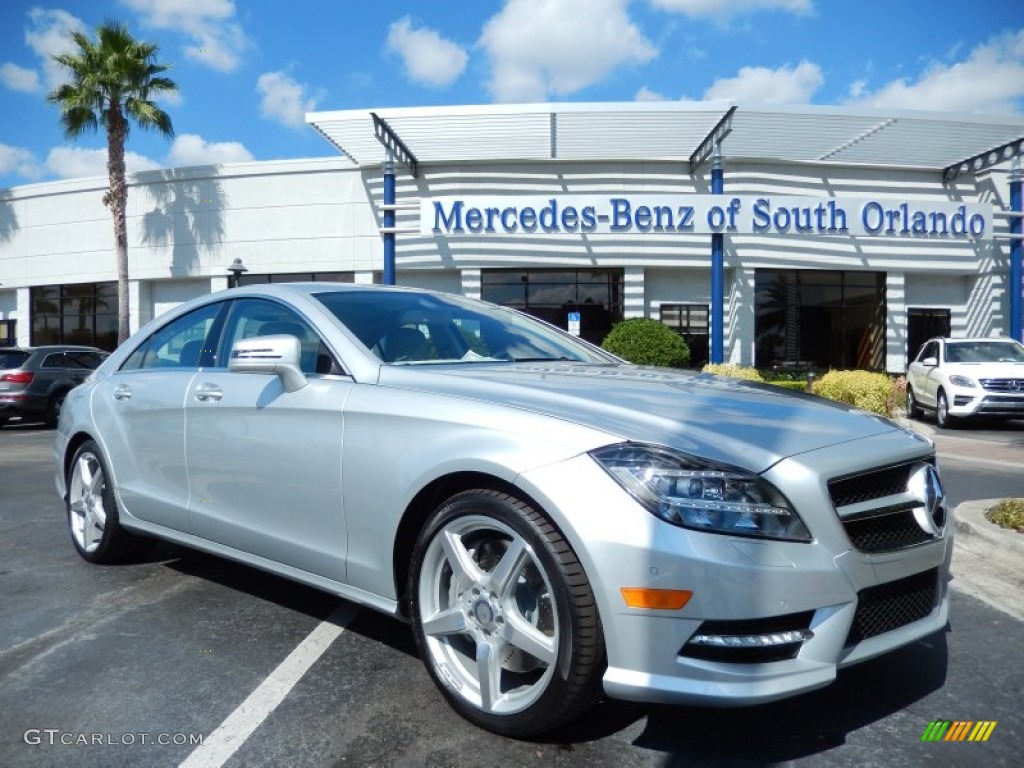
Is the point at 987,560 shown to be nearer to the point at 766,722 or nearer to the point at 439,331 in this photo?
the point at 766,722

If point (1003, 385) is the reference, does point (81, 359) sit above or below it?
above

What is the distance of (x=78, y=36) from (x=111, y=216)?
5.35 m

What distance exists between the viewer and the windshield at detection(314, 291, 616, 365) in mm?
3277

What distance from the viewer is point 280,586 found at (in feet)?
13.1

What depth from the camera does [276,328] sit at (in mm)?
3531

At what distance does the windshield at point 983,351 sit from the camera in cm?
1401

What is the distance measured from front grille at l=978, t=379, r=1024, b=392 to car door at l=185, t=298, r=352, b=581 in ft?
43.3

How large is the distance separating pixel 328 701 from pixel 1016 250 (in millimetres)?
23974

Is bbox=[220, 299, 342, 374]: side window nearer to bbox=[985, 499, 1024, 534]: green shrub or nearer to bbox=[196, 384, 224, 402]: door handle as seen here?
bbox=[196, 384, 224, 402]: door handle

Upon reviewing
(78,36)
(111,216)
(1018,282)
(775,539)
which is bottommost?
(775,539)

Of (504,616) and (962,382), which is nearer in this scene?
(504,616)

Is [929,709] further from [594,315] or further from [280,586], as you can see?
[594,315]

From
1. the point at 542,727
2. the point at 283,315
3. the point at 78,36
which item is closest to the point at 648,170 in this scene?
the point at 78,36

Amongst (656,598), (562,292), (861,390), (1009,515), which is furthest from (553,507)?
(562,292)
